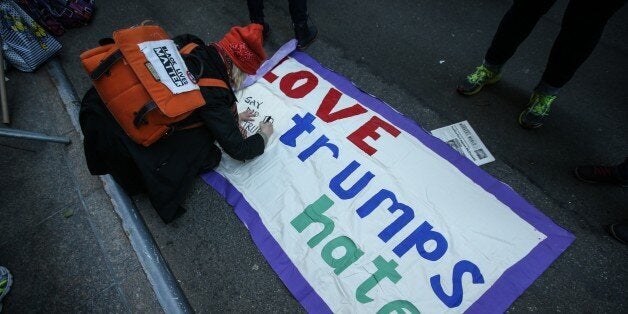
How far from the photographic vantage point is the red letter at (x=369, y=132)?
208 cm

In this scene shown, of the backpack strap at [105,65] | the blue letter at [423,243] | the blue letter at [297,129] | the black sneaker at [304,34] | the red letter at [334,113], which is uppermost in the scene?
the backpack strap at [105,65]

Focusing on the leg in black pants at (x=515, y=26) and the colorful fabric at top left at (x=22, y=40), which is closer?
the leg in black pants at (x=515, y=26)

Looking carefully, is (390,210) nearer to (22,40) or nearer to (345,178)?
(345,178)

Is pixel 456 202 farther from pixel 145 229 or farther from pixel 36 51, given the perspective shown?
pixel 36 51

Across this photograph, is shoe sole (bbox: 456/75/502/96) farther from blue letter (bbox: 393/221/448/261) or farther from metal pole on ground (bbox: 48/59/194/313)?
metal pole on ground (bbox: 48/59/194/313)

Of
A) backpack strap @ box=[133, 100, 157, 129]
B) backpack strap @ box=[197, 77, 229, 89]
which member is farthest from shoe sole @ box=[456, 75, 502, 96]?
backpack strap @ box=[133, 100, 157, 129]

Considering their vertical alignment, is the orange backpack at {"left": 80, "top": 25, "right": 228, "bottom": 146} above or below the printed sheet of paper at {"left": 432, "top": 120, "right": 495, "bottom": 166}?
above

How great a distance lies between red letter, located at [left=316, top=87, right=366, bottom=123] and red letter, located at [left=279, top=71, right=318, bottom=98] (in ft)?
0.56

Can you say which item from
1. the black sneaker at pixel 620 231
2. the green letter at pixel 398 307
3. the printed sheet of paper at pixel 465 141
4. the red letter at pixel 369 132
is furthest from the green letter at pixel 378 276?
the black sneaker at pixel 620 231

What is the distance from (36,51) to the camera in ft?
8.84

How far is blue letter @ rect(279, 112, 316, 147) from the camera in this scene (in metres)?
2.17

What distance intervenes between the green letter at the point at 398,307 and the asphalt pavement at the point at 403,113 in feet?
1.43

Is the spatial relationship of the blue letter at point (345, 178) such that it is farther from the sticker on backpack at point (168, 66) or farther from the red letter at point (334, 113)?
the sticker on backpack at point (168, 66)

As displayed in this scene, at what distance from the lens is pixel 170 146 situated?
1787 mm
